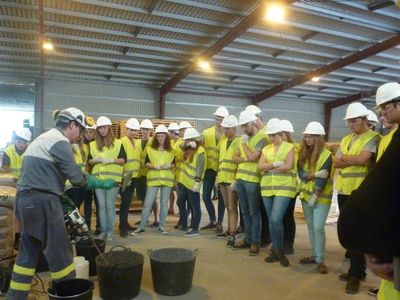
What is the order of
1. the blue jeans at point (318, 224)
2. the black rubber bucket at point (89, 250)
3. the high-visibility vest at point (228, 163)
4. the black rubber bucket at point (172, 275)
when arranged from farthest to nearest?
1. the high-visibility vest at point (228, 163)
2. the blue jeans at point (318, 224)
3. the black rubber bucket at point (89, 250)
4. the black rubber bucket at point (172, 275)

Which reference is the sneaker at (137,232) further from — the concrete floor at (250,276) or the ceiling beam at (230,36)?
the ceiling beam at (230,36)

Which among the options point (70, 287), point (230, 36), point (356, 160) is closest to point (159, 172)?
point (70, 287)

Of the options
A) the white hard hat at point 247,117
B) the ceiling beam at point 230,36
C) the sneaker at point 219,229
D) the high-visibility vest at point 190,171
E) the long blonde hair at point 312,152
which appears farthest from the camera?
the ceiling beam at point 230,36

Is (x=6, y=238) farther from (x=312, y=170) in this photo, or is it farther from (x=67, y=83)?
(x=67, y=83)

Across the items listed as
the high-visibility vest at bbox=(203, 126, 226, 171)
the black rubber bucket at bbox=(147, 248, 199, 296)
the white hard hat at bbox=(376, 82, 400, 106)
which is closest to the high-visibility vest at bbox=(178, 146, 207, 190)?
the high-visibility vest at bbox=(203, 126, 226, 171)

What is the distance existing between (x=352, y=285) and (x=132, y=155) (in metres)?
3.65

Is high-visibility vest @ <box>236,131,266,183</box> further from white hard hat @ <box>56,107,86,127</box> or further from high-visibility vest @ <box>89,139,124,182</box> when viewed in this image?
white hard hat @ <box>56,107,86,127</box>

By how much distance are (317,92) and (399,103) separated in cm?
1206

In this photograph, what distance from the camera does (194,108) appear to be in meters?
13.2

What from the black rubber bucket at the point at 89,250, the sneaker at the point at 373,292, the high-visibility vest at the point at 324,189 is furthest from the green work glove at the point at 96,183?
the sneaker at the point at 373,292

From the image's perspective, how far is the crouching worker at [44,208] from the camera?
2.79 metres

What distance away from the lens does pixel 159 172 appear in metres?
5.79

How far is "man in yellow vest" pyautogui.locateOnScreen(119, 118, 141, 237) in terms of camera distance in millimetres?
5730

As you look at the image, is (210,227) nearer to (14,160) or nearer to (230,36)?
(14,160)
